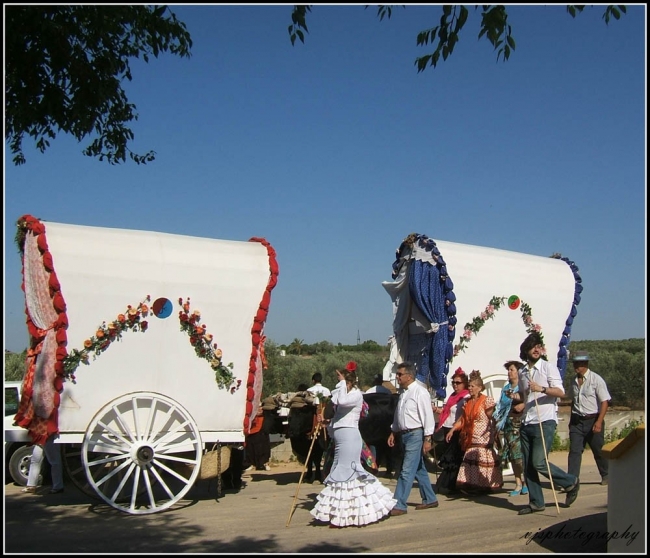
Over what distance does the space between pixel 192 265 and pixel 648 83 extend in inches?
211

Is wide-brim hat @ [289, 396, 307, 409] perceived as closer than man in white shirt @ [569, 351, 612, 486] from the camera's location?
No

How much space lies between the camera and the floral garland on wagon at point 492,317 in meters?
12.0

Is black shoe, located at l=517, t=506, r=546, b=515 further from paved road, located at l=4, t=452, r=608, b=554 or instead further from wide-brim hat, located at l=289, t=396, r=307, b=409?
wide-brim hat, located at l=289, t=396, r=307, b=409

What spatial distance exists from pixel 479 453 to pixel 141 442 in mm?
4056

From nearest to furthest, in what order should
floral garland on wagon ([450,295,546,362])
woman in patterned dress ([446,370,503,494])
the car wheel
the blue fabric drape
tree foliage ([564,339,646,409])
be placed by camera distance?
1. woman in patterned dress ([446,370,503,494])
2. the car wheel
3. the blue fabric drape
4. floral garland on wagon ([450,295,546,362])
5. tree foliage ([564,339,646,409])

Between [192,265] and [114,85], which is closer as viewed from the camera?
[114,85]

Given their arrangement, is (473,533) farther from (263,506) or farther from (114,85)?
(114,85)

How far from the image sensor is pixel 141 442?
8.62 meters

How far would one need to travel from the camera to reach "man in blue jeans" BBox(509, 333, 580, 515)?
8141 millimetres

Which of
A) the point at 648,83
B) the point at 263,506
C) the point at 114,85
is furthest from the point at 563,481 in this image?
the point at 114,85

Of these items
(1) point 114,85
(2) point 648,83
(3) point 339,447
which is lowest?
(3) point 339,447

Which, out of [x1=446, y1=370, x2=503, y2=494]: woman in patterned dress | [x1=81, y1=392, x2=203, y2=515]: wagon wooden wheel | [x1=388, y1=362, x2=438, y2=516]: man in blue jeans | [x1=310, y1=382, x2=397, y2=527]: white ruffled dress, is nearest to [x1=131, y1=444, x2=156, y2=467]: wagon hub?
[x1=81, y1=392, x2=203, y2=515]: wagon wooden wheel

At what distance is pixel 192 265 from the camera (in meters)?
9.12

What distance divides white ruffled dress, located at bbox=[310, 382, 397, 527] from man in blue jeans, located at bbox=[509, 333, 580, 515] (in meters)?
1.48
